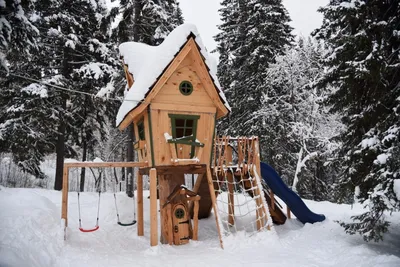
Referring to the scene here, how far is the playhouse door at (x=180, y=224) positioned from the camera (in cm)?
919

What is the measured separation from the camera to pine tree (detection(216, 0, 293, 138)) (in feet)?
58.2

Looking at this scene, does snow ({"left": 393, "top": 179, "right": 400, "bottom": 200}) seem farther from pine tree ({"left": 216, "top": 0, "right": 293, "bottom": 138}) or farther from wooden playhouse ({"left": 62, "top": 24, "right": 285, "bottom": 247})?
pine tree ({"left": 216, "top": 0, "right": 293, "bottom": 138})

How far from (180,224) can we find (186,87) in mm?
4401

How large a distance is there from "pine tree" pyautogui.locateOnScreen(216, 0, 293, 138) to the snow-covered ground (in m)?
9.30

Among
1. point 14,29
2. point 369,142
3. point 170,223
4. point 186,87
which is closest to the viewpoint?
point 369,142

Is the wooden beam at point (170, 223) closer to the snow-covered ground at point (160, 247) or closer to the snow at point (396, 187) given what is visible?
the snow-covered ground at point (160, 247)

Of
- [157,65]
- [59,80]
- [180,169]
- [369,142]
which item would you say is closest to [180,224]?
[180,169]

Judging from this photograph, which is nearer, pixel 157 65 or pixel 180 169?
pixel 157 65

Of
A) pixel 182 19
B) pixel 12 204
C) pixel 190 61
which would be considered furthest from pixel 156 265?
pixel 182 19

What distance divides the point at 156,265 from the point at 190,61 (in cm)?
590

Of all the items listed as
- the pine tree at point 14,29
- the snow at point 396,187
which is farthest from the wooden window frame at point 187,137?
the snow at point 396,187

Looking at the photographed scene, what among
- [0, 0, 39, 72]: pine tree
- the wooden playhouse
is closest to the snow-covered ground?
the wooden playhouse

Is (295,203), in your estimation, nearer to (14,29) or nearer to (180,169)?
(180,169)

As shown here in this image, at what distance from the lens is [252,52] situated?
18172 mm
